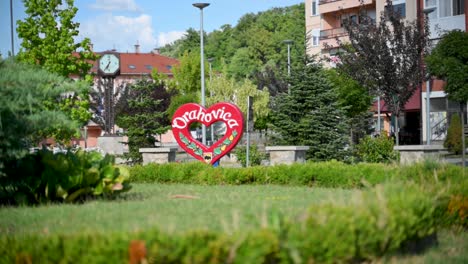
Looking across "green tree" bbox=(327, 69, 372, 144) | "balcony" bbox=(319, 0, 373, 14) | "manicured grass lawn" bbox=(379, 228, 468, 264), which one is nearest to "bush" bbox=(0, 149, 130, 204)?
"manicured grass lawn" bbox=(379, 228, 468, 264)

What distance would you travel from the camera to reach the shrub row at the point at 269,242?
20.9ft

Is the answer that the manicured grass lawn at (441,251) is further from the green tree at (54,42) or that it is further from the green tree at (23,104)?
the green tree at (54,42)

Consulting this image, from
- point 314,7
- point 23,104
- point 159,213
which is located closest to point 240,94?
point 314,7

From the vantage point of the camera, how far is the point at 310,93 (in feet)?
98.4

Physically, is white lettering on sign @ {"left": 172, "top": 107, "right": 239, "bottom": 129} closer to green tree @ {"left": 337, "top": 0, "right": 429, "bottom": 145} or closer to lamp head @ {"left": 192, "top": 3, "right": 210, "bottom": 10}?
lamp head @ {"left": 192, "top": 3, "right": 210, "bottom": 10}

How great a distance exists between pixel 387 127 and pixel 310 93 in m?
36.1

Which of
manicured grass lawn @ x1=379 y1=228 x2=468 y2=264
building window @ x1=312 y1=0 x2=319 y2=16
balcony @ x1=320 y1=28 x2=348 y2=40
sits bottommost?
manicured grass lawn @ x1=379 y1=228 x2=468 y2=264

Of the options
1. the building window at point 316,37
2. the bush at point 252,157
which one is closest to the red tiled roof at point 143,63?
the building window at point 316,37

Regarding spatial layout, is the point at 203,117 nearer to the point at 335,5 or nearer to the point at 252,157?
the point at 252,157

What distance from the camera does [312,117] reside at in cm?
2944

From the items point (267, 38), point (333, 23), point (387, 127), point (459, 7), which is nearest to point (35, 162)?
point (459, 7)

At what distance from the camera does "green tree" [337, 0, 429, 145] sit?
41250 mm

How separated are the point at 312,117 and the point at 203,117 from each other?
21.4 feet

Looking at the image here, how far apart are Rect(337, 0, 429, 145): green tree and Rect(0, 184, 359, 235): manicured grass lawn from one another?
28.4 meters
